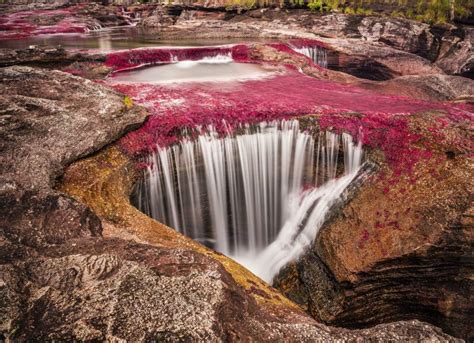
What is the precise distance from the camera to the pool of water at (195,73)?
1812 centimetres

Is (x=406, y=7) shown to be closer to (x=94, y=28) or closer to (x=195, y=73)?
(x=195, y=73)

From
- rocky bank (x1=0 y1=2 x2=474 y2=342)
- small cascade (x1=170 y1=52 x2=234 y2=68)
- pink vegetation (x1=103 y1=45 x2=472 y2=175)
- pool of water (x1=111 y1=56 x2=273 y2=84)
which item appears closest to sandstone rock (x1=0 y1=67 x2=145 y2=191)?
rocky bank (x1=0 y1=2 x2=474 y2=342)

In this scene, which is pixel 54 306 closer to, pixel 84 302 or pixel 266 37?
pixel 84 302

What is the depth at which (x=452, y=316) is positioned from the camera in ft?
27.6

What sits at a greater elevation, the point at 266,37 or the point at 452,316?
the point at 266,37

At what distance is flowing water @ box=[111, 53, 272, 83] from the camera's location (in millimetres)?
18156

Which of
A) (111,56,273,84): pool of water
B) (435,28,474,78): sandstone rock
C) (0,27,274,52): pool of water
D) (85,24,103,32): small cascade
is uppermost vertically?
(85,24,103,32): small cascade

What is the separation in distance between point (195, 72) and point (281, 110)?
10058 millimetres

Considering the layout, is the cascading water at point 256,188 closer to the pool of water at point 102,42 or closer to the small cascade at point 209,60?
the small cascade at point 209,60

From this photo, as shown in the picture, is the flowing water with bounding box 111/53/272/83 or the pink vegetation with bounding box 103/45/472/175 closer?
the pink vegetation with bounding box 103/45/472/175

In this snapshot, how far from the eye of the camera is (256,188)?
11.7m

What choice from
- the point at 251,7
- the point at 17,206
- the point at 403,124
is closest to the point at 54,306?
the point at 17,206

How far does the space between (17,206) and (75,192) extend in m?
1.90

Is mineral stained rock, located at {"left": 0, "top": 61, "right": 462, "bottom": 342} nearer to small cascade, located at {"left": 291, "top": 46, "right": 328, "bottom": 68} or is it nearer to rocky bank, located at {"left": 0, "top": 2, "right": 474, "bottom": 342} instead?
rocky bank, located at {"left": 0, "top": 2, "right": 474, "bottom": 342}
